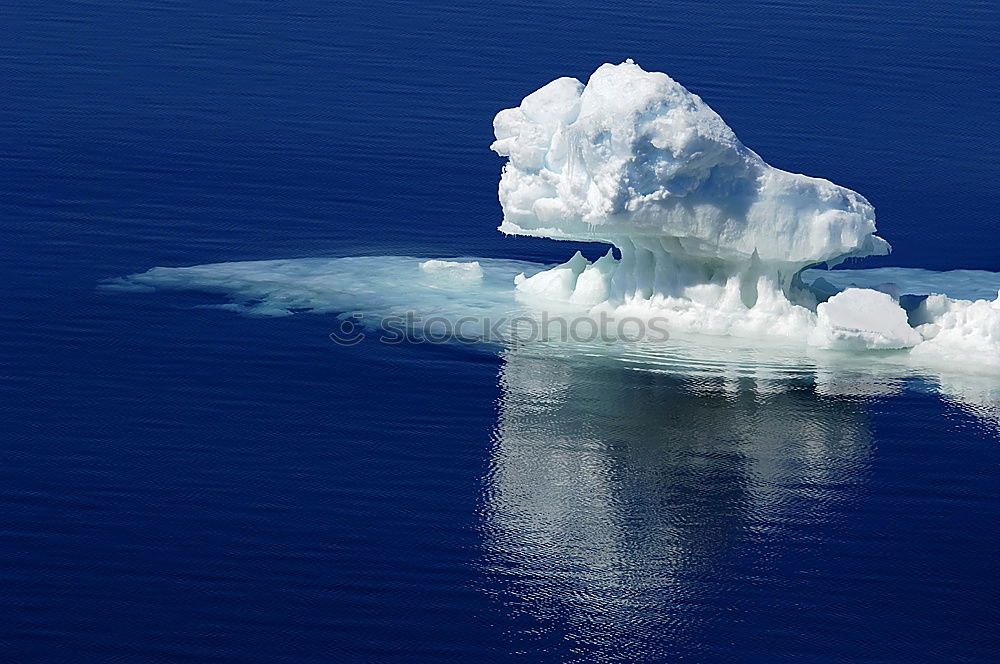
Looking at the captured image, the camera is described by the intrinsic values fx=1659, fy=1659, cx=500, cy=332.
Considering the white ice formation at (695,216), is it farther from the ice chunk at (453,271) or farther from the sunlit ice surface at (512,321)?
the ice chunk at (453,271)

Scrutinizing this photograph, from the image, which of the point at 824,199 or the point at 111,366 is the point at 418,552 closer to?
the point at 111,366

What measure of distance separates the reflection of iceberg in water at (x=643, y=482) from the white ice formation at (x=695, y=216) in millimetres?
2087

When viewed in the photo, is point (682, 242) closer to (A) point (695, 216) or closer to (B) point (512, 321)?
(A) point (695, 216)

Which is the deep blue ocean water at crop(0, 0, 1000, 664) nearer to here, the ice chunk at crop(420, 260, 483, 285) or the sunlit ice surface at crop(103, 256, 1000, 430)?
the sunlit ice surface at crop(103, 256, 1000, 430)

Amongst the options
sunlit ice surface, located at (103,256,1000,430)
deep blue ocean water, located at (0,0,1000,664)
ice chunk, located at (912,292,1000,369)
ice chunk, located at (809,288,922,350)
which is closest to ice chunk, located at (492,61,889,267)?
ice chunk, located at (809,288,922,350)

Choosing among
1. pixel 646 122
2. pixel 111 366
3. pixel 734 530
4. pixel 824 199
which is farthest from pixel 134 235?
pixel 734 530

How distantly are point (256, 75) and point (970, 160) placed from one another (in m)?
21.7

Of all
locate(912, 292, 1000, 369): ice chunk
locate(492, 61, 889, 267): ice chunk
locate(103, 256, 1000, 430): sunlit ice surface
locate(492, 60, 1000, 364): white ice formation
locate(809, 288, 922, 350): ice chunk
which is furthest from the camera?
locate(809, 288, 922, 350): ice chunk

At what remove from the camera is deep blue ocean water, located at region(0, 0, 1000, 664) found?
2091 centimetres

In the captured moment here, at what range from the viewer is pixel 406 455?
2588 centimetres

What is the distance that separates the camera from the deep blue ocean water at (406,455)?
20906 millimetres

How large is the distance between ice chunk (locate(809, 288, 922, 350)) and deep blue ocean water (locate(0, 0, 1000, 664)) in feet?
5.37

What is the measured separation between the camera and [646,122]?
29.2 metres

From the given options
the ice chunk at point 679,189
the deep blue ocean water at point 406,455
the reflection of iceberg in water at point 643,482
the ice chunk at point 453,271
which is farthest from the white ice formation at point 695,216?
the ice chunk at point 453,271
